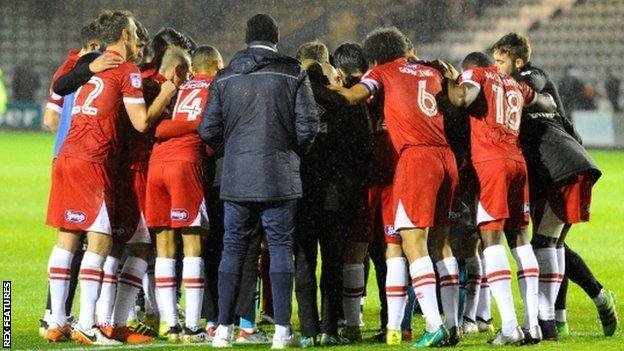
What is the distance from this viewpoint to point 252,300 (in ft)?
27.6

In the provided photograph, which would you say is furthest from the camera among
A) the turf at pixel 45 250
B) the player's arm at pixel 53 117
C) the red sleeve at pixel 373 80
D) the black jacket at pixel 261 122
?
the player's arm at pixel 53 117

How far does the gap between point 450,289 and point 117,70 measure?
2.57m

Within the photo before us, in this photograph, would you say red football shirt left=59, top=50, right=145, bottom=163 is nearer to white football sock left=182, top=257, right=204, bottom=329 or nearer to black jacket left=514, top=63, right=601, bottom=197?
white football sock left=182, top=257, right=204, bottom=329

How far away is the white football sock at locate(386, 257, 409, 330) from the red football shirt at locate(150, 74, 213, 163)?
57.6 inches

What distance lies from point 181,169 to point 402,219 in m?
1.46

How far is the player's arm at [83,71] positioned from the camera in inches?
329

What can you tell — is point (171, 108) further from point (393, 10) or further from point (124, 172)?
point (393, 10)

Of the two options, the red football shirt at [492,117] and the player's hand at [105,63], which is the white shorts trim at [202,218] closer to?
the player's hand at [105,63]

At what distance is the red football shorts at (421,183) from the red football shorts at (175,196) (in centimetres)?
127

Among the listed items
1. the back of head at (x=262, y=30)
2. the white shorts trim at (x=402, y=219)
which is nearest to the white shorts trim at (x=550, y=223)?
the white shorts trim at (x=402, y=219)

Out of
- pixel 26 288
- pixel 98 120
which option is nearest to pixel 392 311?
pixel 98 120

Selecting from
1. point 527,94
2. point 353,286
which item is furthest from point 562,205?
point 353,286

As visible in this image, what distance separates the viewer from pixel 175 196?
8.32 m

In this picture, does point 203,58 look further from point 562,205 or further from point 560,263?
point 560,263
